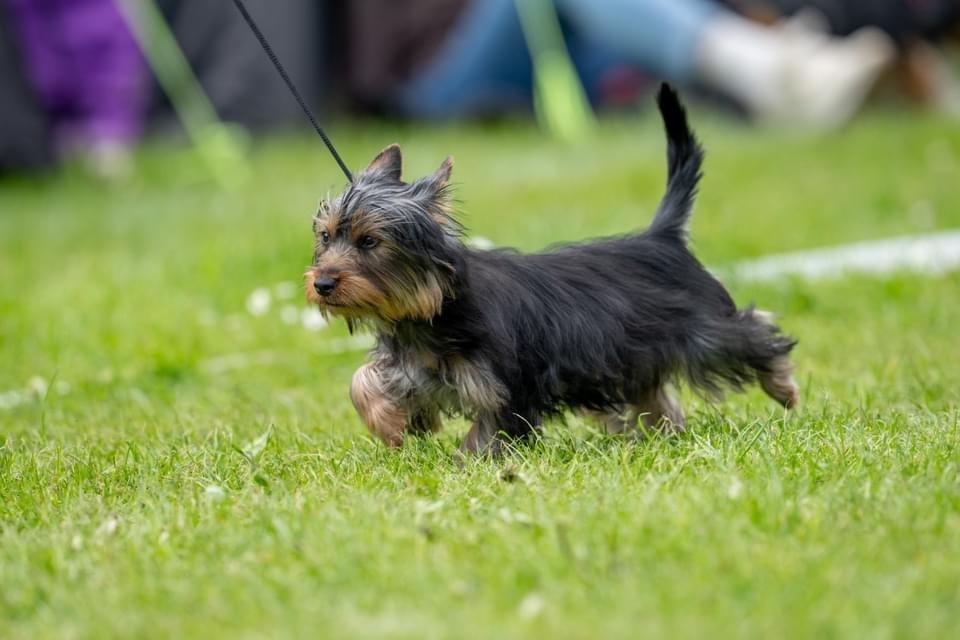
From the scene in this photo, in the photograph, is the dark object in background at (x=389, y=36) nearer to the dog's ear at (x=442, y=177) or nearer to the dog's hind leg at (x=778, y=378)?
the dog's hind leg at (x=778, y=378)

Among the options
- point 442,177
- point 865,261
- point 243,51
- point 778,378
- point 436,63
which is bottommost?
point 865,261

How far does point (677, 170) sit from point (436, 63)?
32.9 ft

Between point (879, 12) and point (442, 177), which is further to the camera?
point (879, 12)

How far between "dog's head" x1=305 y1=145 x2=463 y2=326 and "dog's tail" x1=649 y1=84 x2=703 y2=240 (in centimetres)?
103

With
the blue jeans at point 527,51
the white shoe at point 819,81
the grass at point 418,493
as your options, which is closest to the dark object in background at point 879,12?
the blue jeans at point 527,51

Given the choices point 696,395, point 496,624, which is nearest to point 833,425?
point 696,395

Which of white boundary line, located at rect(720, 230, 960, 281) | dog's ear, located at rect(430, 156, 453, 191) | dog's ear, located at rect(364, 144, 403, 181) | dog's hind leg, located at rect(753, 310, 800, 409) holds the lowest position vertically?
white boundary line, located at rect(720, 230, 960, 281)

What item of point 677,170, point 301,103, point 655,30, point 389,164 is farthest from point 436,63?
point 389,164

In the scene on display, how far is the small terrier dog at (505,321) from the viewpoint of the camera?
4219mm

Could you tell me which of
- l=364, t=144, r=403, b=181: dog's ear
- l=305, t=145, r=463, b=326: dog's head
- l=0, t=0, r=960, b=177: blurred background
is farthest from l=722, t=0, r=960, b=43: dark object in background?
l=305, t=145, r=463, b=326: dog's head

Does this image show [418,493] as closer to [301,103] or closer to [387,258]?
[387,258]

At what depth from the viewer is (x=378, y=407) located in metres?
4.40

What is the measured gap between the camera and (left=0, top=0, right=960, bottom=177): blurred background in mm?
12117

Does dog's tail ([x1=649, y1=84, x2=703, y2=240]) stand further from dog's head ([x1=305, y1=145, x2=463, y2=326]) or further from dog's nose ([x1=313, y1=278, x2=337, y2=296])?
dog's nose ([x1=313, y1=278, x2=337, y2=296])
